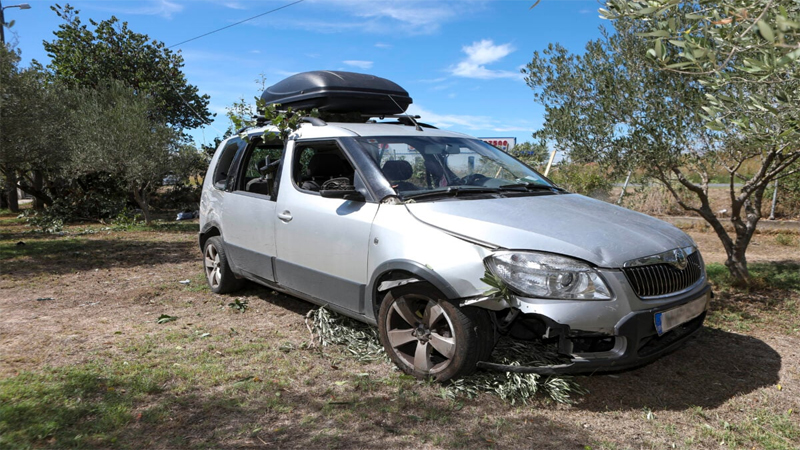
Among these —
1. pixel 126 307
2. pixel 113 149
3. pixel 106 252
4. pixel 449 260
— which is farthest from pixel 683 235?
pixel 113 149

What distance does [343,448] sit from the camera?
3053mm

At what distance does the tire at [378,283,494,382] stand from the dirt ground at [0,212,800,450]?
0.17 m

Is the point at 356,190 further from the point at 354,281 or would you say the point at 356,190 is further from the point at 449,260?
the point at 449,260

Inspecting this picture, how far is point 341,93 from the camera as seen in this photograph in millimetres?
5441

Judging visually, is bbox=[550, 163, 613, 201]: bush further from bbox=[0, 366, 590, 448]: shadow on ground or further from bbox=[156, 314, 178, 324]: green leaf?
bbox=[156, 314, 178, 324]: green leaf

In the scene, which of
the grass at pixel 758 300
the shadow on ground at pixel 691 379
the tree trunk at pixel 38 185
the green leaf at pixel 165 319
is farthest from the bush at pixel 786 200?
the tree trunk at pixel 38 185

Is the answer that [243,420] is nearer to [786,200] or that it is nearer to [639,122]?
[639,122]

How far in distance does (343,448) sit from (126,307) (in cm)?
411

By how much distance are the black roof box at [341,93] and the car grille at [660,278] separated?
329 centimetres

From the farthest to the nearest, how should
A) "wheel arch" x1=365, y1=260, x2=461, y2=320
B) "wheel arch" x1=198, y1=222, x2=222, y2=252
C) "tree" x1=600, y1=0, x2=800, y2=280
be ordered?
"wheel arch" x1=198, y1=222, x2=222, y2=252
"wheel arch" x1=365, y1=260, x2=461, y2=320
"tree" x1=600, y1=0, x2=800, y2=280

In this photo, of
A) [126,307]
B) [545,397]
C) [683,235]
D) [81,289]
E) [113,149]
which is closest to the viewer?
[545,397]

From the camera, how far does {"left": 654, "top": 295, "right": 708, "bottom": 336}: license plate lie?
3.40m

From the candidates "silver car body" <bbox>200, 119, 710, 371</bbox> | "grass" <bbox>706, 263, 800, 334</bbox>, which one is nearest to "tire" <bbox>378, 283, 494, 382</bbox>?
"silver car body" <bbox>200, 119, 710, 371</bbox>

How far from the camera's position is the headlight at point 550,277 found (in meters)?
3.24
